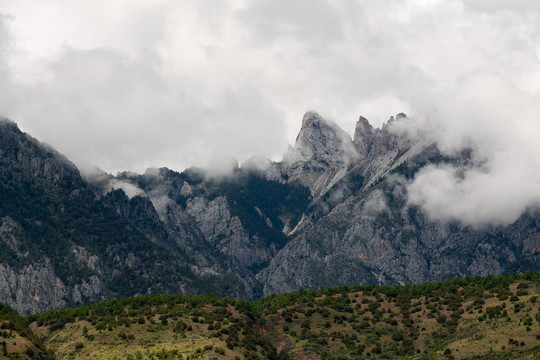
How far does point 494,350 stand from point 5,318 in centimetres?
12924

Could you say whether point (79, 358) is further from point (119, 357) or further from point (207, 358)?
point (207, 358)

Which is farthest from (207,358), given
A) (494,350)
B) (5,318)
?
(494,350)

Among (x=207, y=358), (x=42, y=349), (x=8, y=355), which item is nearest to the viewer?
(x=8, y=355)

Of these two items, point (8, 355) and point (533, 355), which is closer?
point (8, 355)

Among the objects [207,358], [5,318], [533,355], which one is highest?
[5,318]

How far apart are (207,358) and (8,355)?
180 feet

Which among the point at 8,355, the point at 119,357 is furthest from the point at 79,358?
the point at 8,355

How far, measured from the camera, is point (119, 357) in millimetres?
195625

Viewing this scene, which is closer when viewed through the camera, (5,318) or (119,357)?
(5,318)

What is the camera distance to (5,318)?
184 meters

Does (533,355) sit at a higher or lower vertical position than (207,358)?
lower

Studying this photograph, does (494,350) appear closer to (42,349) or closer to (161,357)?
(161,357)

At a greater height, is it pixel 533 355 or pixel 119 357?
pixel 119 357

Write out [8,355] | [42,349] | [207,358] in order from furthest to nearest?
[207,358], [42,349], [8,355]
